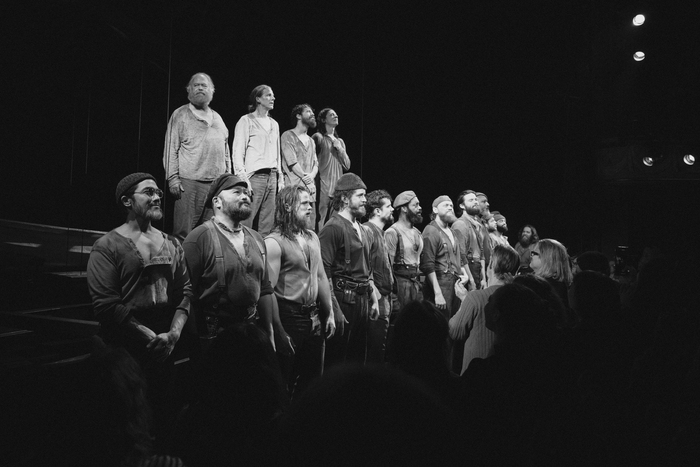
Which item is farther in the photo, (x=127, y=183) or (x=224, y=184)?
(x=224, y=184)

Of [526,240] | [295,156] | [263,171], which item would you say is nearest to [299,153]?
[295,156]

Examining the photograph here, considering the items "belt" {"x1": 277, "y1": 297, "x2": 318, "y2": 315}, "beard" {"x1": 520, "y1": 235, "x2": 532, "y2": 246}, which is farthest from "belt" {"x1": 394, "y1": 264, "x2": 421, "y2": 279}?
"beard" {"x1": 520, "y1": 235, "x2": 532, "y2": 246}

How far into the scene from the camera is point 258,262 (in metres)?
4.16

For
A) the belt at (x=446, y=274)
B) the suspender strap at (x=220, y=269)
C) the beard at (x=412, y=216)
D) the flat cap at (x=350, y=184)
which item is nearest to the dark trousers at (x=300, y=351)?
the suspender strap at (x=220, y=269)

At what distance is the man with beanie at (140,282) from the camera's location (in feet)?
11.2

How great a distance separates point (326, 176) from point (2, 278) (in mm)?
3778

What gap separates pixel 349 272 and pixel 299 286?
3.40 feet

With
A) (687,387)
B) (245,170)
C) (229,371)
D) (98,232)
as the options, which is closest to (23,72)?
(98,232)

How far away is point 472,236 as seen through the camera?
26.9ft

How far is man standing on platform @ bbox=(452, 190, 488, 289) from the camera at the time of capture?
8.13m

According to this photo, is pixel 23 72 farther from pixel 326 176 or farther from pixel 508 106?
pixel 508 106

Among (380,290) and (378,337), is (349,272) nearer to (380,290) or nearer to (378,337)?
(380,290)

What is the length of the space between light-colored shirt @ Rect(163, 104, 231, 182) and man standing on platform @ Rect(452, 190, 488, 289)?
3625 millimetres

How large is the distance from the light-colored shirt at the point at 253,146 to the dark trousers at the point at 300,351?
2.04 m
